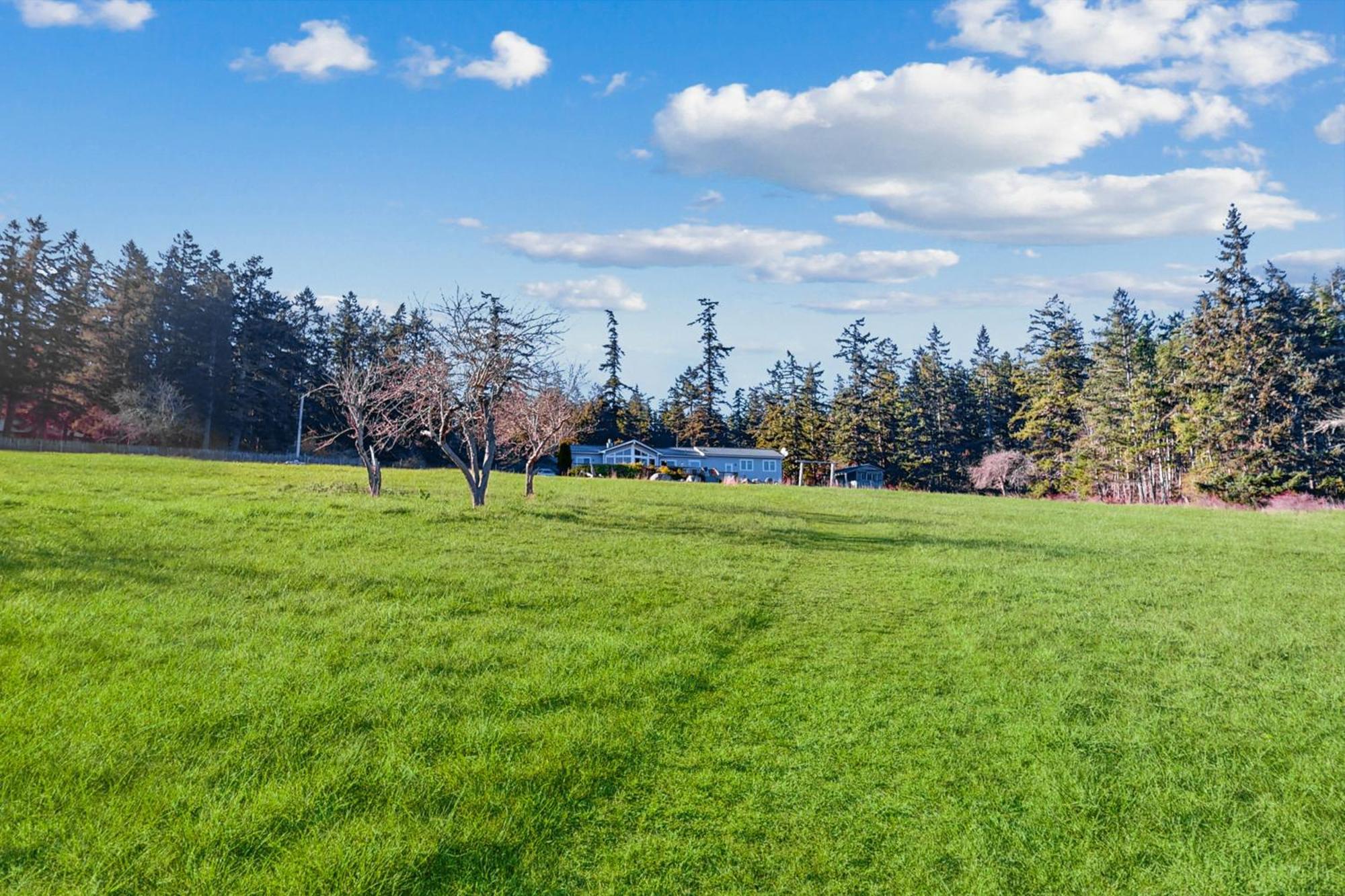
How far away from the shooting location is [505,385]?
20.6m

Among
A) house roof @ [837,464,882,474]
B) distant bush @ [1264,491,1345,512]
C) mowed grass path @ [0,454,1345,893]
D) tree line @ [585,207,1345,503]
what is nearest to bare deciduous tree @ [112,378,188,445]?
tree line @ [585,207,1345,503]

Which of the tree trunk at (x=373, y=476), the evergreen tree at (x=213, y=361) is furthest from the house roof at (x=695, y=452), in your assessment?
the tree trunk at (x=373, y=476)

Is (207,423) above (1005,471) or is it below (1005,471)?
above

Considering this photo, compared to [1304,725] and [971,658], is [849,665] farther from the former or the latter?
[1304,725]

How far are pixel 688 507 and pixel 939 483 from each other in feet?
180

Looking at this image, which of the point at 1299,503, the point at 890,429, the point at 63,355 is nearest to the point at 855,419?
the point at 890,429

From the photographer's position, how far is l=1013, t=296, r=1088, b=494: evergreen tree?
64750mm

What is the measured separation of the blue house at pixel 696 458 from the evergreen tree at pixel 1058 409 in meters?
23.8

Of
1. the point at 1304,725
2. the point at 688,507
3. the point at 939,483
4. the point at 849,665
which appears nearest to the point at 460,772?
the point at 849,665

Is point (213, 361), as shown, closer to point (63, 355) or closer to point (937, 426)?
point (63, 355)

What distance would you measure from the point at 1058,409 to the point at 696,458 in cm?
3397

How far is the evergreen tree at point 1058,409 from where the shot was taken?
6475 cm

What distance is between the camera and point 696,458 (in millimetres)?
76250

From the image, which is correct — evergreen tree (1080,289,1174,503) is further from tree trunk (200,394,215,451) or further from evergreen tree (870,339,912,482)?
tree trunk (200,394,215,451)
